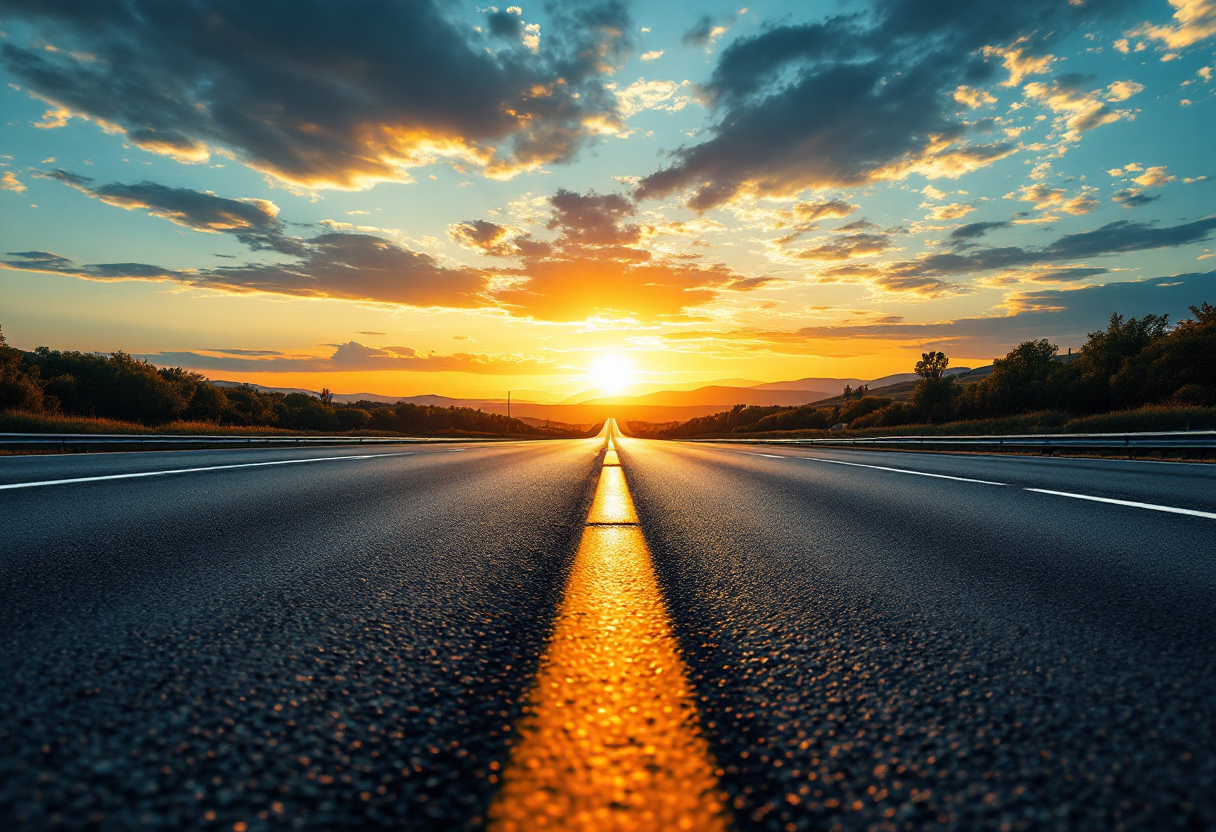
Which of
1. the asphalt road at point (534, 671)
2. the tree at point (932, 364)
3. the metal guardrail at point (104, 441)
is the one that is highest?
the tree at point (932, 364)

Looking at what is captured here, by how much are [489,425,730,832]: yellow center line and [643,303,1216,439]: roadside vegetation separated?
37.0 m

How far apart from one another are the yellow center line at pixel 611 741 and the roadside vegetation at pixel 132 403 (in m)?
26.6

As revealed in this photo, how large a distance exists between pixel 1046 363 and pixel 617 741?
85.5 meters

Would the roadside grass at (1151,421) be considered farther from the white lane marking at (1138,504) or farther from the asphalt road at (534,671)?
the asphalt road at (534,671)

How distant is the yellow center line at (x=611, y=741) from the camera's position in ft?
3.12

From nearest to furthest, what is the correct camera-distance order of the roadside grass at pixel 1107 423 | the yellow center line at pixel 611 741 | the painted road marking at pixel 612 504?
1. the yellow center line at pixel 611 741
2. the painted road marking at pixel 612 504
3. the roadside grass at pixel 1107 423

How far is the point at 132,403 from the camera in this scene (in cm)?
6662

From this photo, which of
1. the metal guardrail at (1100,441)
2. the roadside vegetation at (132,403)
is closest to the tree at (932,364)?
the roadside vegetation at (132,403)

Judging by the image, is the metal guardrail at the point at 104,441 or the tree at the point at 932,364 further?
the tree at the point at 932,364

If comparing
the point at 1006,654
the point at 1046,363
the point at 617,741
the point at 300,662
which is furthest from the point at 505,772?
the point at 1046,363

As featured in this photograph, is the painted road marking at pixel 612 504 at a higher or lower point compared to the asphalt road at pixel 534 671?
lower

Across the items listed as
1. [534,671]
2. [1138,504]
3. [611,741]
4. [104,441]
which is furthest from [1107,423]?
[104,441]

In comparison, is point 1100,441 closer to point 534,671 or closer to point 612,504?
point 612,504

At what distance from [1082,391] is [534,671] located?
7937 centimetres
